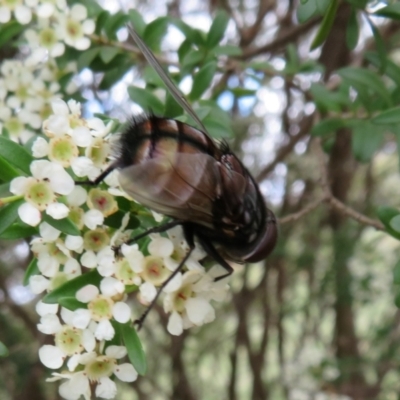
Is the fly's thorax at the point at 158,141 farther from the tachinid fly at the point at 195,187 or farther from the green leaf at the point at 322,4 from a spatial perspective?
the green leaf at the point at 322,4

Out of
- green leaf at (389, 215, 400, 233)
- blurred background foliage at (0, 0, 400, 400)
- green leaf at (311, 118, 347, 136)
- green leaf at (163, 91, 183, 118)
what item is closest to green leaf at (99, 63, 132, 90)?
blurred background foliage at (0, 0, 400, 400)

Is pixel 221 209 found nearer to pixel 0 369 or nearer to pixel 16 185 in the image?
pixel 16 185

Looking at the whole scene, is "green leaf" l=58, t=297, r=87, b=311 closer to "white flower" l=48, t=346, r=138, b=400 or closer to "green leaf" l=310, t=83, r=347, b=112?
"white flower" l=48, t=346, r=138, b=400

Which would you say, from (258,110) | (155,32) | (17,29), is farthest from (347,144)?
(17,29)

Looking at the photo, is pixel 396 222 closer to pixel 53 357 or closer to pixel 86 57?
pixel 53 357

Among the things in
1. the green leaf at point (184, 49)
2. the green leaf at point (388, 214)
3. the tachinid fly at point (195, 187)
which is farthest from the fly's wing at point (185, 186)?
the green leaf at point (184, 49)

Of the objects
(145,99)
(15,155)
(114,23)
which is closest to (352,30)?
(145,99)
